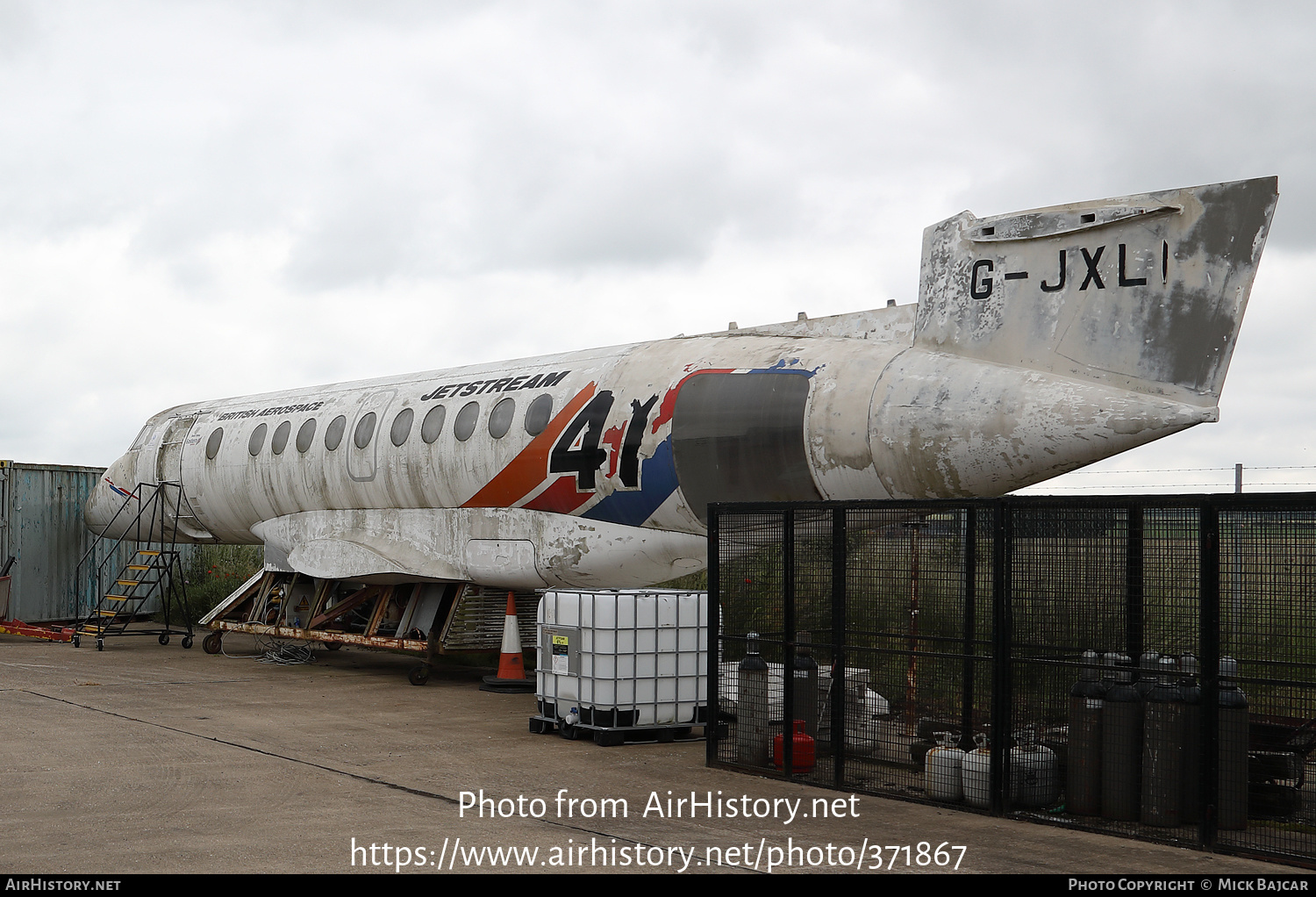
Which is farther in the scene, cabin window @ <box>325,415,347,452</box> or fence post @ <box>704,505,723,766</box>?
cabin window @ <box>325,415,347,452</box>

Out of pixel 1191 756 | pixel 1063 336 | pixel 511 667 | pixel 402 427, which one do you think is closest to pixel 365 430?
pixel 402 427

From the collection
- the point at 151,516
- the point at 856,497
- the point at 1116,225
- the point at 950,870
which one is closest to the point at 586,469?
the point at 856,497

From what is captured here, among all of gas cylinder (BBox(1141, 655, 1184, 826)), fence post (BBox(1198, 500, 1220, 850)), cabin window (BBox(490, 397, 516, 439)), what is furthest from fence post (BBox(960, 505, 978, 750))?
cabin window (BBox(490, 397, 516, 439))

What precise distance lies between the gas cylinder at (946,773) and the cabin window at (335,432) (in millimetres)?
12014

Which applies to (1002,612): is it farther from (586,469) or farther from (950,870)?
(586,469)

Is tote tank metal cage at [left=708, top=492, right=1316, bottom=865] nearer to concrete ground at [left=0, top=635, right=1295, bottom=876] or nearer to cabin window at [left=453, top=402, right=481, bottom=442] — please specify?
concrete ground at [left=0, top=635, right=1295, bottom=876]

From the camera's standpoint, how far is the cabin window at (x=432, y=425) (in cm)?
1700

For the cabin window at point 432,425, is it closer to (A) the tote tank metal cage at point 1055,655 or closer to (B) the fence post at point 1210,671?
(A) the tote tank metal cage at point 1055,655

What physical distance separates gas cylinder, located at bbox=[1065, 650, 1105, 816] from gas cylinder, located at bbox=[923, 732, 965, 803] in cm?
78

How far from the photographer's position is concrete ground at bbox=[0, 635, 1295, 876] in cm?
720

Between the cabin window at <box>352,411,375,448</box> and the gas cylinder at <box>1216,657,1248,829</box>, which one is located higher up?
the cabin window at <box>352,411,375,448</box>

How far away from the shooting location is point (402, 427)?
17.6 metres

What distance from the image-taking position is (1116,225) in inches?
416

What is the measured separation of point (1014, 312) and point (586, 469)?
5841 mm
